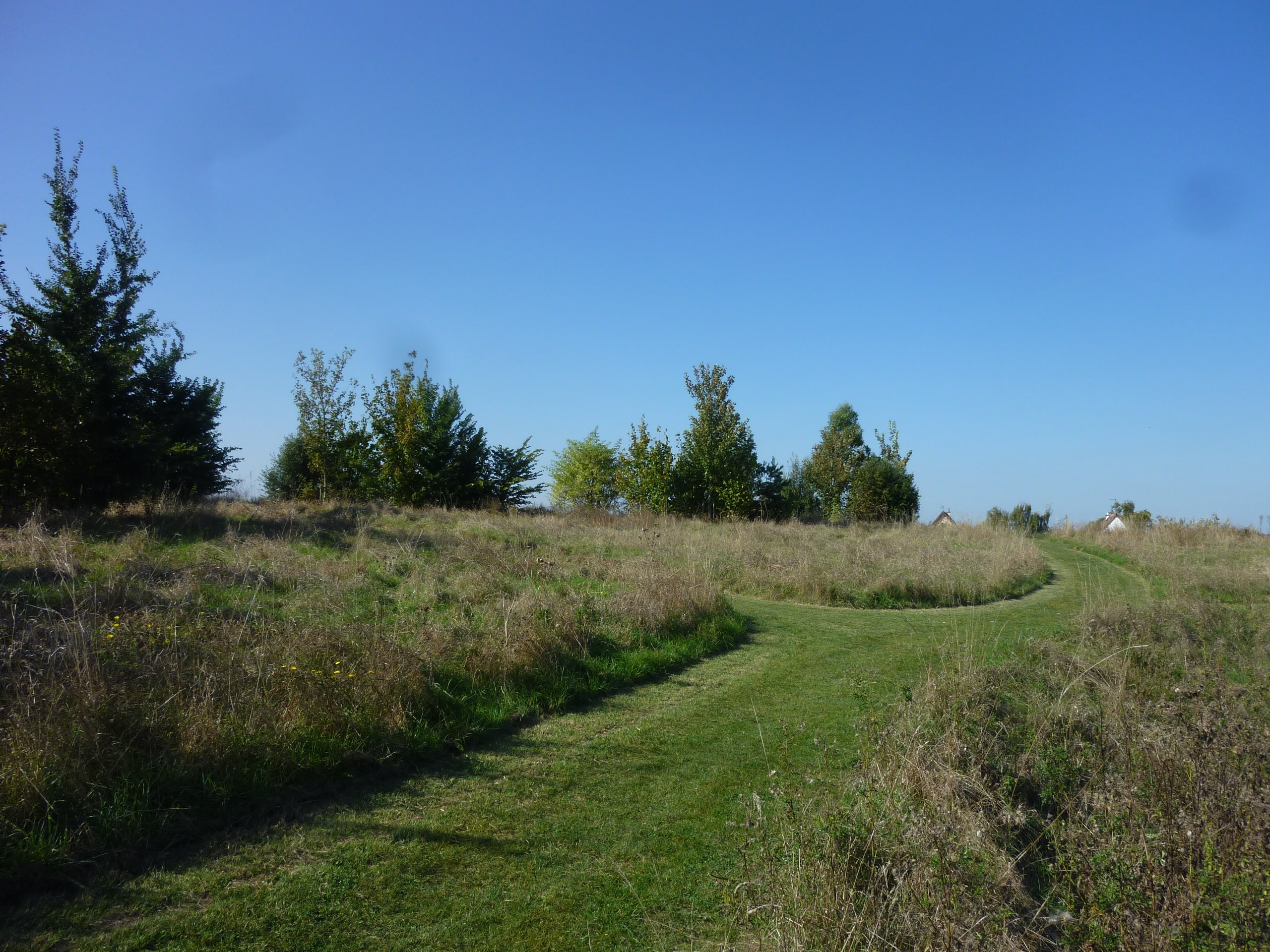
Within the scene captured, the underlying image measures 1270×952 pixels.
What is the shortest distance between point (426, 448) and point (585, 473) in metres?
13.1

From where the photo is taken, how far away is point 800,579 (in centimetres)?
1363

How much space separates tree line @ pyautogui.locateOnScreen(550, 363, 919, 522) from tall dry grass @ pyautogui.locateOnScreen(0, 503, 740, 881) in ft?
66.5

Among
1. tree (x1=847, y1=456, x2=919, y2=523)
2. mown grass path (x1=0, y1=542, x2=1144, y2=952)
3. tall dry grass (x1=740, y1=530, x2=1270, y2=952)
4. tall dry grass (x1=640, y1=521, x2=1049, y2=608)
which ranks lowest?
mown grass path (x1=0, y1=542, x2=1144, y2=952)

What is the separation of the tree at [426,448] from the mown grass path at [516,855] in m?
23.0

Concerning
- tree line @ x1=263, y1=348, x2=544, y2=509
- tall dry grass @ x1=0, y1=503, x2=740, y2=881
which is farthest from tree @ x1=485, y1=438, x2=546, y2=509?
tall dry grass @ x1=0, y1=503, x2=740, y2=881

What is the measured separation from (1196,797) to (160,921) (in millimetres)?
5281

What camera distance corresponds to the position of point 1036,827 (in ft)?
14.5

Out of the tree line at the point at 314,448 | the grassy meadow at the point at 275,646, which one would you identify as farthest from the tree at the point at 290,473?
the grassy meadow at the point at 275,646

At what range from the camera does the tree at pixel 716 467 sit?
31.8 metres

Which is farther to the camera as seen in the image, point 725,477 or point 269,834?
point 725,477

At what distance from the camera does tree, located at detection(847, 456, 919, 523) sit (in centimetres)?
3612

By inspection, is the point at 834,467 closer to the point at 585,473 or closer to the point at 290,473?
the point at 585,473

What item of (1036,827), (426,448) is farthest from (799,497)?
(1036,827)

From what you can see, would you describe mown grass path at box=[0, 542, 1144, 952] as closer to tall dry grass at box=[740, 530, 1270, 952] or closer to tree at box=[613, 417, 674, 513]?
tall dry grass at box=[740, 530, 1270, 952]
